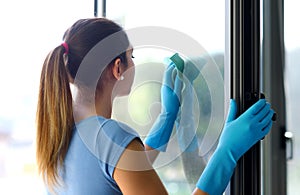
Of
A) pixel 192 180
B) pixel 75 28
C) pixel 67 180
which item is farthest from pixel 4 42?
pixel 192 180

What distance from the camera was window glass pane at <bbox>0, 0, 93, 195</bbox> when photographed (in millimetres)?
1733

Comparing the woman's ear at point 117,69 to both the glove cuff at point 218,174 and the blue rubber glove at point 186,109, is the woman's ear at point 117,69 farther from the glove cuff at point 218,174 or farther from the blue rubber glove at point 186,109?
the glove cuff at point 218,174

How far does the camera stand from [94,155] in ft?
3.39

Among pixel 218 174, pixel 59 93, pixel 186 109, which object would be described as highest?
pixel 59 93

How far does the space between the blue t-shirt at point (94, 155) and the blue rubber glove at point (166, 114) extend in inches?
12.1

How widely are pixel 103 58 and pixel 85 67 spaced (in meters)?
0.06

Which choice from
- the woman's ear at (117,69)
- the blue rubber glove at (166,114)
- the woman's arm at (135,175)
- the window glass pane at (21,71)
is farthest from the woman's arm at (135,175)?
the window glass pane at (21,71)

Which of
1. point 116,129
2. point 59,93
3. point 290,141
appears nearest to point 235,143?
point 290,141

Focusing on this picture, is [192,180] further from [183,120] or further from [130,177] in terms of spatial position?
[130,177]

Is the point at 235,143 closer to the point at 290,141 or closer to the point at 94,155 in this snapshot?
the point at 290,141

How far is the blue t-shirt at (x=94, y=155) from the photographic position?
0.99m

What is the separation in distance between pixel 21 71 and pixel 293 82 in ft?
3.69

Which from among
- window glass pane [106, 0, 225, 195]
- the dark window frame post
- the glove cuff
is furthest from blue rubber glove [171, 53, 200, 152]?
the glove cuff

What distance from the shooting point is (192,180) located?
138 centimetres
